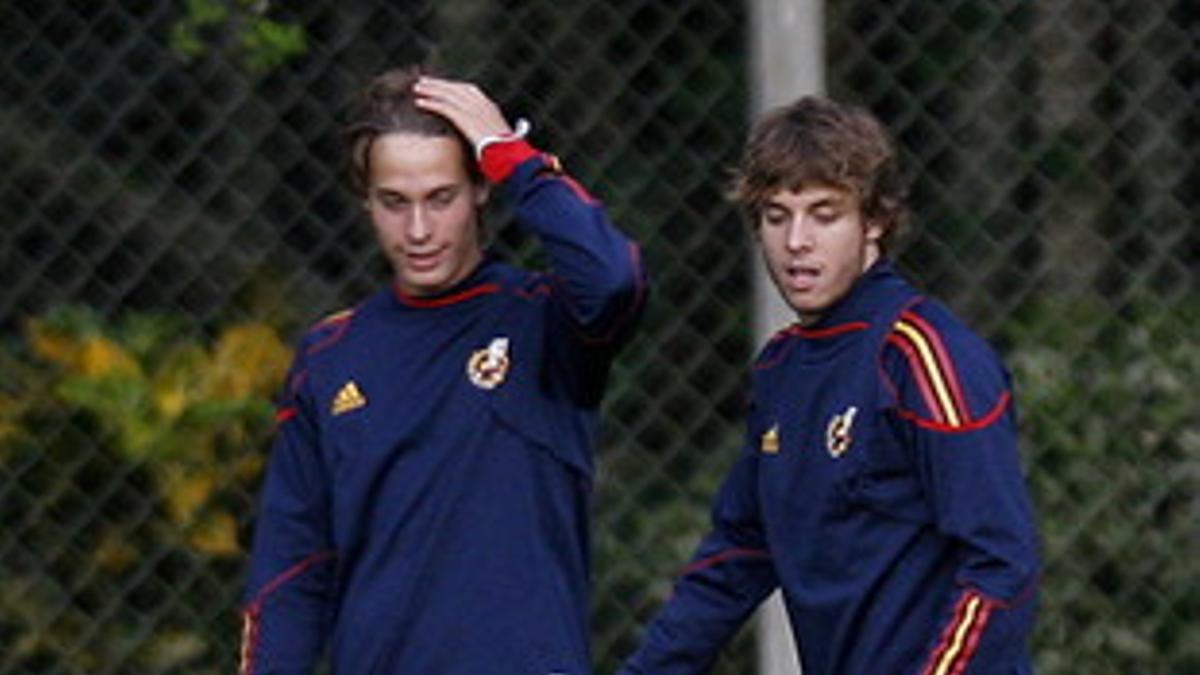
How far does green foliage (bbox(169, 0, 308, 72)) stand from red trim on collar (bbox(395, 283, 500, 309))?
1.16m

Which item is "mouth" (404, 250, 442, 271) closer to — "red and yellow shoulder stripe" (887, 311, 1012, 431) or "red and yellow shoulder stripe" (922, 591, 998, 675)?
"red and yellow shoulder stripe" (887, 311, 1012, 431)

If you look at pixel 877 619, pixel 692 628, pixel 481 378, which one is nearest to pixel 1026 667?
pixel 877 619

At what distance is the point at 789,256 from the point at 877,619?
0.52 meters

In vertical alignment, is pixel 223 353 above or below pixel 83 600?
above

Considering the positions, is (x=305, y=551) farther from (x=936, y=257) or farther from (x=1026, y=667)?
(x=936, y=257)

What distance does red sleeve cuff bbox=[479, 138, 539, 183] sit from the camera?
15.9ft

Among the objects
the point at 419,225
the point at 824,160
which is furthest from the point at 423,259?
the point at 824,160

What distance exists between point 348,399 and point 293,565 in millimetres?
261

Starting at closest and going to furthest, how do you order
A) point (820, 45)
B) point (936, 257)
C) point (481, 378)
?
point (481, 378)
point (820, 45)
point (936, 257)

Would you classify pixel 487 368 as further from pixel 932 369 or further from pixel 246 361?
pixel 246 361

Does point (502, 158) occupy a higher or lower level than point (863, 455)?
higher

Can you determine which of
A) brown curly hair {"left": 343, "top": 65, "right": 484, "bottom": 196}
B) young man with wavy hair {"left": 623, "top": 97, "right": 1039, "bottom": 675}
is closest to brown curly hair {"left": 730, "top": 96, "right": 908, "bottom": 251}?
young man with wavy hair {"left": 623, "top": 97, "right": 1039, "bottom": 675}

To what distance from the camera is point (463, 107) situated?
497 cm

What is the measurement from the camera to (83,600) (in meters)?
6.11
